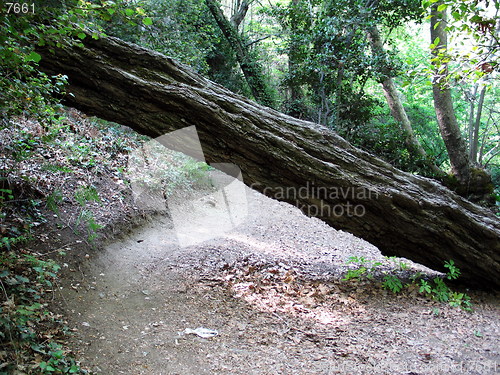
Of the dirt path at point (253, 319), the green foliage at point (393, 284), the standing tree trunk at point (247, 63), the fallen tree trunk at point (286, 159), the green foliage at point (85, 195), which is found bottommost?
Answer: the dirt path at point (253, 319)

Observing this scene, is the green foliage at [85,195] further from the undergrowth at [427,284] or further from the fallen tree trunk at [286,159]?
the undergrowth at [427,284]

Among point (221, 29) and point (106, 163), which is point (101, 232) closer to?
point (106, 163)

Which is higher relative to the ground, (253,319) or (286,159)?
(286,159)

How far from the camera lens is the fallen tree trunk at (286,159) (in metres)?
3.83

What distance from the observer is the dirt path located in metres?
2.76

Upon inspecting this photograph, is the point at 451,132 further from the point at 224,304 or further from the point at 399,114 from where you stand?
the point at 224,304

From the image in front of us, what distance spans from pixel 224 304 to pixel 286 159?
173cm

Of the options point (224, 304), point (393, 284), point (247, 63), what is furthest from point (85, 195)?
point (247, 63)

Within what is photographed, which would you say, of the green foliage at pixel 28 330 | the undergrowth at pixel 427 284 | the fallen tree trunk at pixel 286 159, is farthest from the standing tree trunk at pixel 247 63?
the green foliage at pixel 28 330

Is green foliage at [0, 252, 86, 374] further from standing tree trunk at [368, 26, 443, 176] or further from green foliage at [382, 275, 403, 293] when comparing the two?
standing tree trunk at [368, 26, 443, 176]

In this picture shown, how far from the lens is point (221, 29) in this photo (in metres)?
11.9

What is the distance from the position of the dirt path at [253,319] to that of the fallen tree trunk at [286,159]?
681mm

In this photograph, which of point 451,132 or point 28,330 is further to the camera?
point 451,132

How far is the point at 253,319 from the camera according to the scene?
3.46m
